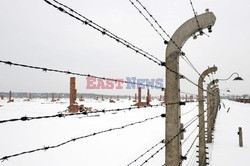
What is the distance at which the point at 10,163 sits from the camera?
18.6 feet

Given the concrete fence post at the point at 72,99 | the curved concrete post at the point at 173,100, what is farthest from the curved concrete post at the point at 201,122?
the concrete fence post at the point at 72,99

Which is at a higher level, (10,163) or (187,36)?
(187,36)

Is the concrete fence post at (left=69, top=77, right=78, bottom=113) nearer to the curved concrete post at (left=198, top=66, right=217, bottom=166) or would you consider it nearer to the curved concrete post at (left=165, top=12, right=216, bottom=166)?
the curved concrete post at (left=198, top=66, right=217, bottom=166)

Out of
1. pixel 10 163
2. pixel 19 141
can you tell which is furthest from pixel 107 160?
pixel 19 141

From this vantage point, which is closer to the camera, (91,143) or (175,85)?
(175,85)

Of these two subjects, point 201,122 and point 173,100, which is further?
point 201,122

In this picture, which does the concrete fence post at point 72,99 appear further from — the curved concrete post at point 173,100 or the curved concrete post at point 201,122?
the curved concrete post at point 173,100

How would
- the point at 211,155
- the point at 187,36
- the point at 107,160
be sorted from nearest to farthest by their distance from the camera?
1. the point at 187,36
2. the point at 107,160
3. the point at 211,155

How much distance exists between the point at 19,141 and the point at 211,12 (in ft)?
24.3

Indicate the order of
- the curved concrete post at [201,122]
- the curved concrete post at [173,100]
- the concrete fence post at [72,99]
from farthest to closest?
the concrete fence post at [72,99]
the curved concrete post at [201,122]
the curved concrete post at [173,100]

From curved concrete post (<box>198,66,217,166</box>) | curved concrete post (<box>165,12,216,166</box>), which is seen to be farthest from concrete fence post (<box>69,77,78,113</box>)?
curved concrete post (<box>165,12,216,166</box>)

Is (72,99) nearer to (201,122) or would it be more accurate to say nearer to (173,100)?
(201,122)

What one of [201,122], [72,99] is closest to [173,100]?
[201,122]

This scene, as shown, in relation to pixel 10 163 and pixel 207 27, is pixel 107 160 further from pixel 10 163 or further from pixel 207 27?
pixel 207 27
